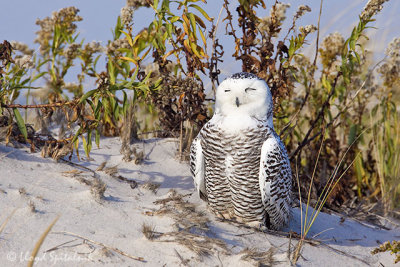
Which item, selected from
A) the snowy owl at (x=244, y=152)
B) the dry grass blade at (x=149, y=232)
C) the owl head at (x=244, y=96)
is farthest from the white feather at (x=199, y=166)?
the dry grass blade at (x=149, y=232)

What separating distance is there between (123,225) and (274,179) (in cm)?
97

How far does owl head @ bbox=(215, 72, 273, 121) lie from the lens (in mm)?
2926

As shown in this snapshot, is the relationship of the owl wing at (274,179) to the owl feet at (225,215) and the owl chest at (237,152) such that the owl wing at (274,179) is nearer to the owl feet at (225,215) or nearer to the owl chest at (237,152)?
the owl chest at (237,152)

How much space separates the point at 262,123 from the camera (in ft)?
9.82

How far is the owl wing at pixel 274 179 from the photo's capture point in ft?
9.57

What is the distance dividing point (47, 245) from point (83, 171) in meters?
1.23

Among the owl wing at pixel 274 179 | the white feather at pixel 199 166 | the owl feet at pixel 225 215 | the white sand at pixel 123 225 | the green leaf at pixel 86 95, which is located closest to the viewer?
the white sand at pixel 123 225

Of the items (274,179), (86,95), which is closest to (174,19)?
(86,95)

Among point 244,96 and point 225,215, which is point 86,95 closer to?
point 244,96

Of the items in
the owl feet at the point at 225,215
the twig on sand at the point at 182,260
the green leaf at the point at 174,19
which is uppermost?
the green leaf at the point at 174,19

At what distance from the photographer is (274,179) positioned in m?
2.97

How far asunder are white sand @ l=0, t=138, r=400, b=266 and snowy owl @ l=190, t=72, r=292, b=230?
0.23m

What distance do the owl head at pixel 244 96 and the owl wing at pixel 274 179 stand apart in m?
0.21

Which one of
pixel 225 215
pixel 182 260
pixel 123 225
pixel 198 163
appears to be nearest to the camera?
pixel 182 260
